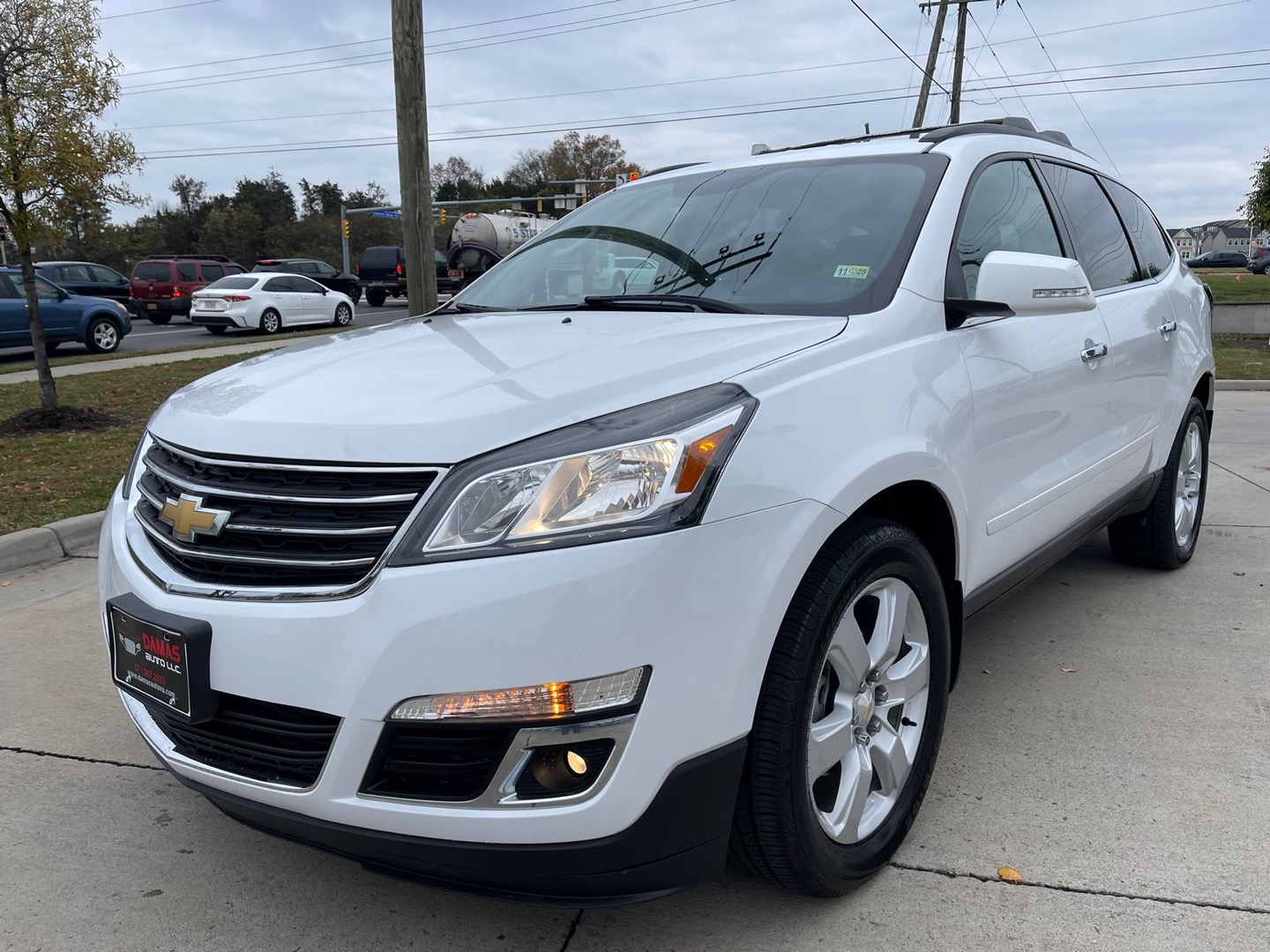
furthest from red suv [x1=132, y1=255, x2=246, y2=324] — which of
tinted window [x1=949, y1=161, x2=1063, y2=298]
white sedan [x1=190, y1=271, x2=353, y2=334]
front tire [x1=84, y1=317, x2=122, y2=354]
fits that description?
tinted window [x1=949, y1=161, x2=1063, y2=298]

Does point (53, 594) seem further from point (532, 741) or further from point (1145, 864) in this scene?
point (1145, 864)

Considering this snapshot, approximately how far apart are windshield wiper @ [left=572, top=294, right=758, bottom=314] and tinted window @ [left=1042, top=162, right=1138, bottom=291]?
1.63m

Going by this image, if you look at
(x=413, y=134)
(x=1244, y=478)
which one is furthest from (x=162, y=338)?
(x=1244, y=478)

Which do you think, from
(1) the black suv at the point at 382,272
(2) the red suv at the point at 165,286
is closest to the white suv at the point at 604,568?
(2) the red suv at the point at 165,286

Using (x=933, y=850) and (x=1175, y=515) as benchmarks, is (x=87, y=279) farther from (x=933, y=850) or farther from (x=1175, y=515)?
(x=933, y=850)

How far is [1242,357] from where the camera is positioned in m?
16.2

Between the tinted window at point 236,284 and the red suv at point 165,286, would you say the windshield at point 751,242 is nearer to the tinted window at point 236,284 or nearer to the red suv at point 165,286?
the tinted window at point 236,284

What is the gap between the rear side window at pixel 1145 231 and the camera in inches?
175

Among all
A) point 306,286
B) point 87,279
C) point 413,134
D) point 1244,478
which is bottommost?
A: point 1244,478

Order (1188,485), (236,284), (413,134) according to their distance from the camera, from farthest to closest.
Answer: (236,284)
(413,134)
(1188,485)

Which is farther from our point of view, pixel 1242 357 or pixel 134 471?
pixel 1242 357

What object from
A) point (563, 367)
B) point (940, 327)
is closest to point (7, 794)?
point (563, 367)

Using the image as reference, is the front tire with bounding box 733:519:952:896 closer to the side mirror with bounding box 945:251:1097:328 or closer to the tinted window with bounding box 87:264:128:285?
the side mirror with bounding box 945:251:1097:328

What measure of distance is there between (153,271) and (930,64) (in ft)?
73.4
